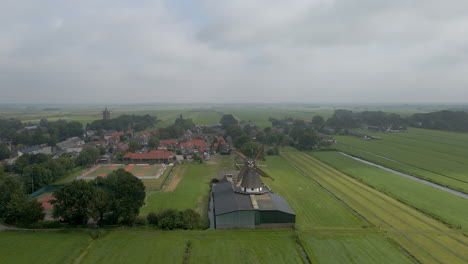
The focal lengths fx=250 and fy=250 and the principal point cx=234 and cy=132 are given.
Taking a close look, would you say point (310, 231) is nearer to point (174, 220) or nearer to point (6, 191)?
point (174, 220)

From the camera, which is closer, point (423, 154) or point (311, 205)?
point (311, 205)

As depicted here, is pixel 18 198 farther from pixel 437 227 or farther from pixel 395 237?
pixel 437 227

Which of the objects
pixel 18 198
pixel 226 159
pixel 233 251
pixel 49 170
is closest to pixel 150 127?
pixel 226 159

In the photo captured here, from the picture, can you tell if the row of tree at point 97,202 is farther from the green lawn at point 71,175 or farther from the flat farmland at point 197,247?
the green lawn at point 71,175

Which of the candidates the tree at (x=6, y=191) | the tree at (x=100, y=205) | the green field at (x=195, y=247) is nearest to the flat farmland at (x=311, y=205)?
the green field at (x=195, y=247)

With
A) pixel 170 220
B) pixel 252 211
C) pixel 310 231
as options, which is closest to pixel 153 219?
pixel 170 220

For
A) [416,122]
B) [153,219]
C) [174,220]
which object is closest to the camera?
[174,220]
